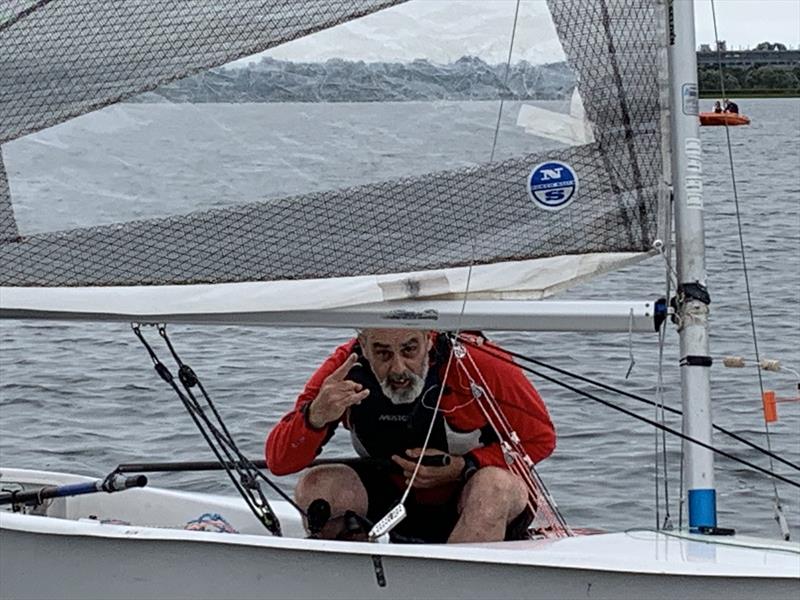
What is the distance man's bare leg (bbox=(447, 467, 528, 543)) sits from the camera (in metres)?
3.87

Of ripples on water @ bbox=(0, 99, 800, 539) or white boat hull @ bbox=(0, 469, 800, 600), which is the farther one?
ripples on water @ bbox=(0, 99, 800, 539)

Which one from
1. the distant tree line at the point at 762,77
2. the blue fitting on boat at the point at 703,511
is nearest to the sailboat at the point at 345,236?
the blue fitting on boat at the point at 703,511

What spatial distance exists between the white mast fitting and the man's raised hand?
655mm

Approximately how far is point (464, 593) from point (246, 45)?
121 cm

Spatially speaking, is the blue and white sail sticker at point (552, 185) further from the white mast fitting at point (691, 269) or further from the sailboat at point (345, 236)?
the white mast fitting at point (691, 269)

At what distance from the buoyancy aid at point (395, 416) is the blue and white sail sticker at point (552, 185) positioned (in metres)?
0.47

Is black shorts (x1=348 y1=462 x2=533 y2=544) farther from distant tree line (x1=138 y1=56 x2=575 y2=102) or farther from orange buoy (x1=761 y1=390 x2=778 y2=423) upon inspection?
distant tree line (x1=138 y1=56 x2=575 y2=102)

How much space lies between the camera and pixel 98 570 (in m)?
3.73

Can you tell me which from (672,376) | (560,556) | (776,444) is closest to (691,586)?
(560,556)

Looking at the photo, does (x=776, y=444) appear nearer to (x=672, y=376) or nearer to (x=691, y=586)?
(x=672, y=376)

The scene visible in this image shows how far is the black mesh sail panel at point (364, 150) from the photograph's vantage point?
3803mm

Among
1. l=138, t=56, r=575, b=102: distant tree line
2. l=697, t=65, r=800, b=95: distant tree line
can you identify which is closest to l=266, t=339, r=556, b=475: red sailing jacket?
l=138, t=56, r=575, b=102: distant tree line

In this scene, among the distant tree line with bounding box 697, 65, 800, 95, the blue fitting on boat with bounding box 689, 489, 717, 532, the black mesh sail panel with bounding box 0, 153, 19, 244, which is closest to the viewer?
the blue fitting on boat with bounding box 689, 489, 717, 532

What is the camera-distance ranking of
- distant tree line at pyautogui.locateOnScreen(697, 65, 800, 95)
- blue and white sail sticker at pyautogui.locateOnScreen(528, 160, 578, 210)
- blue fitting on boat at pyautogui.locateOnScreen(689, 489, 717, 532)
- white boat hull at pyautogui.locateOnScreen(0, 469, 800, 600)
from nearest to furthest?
white boat hull at pyautogui.locateOnScreen(0, 469, 800, 600)
blue fitting on boat at pyautogui.locateOnScreen(689, 489, 717, 532)
blue and white sail sticker at pyautogui.locateOnScreen(528, 160, 578, 210)
distant tree line at pyautogui.locateOnScreen(697, 65, 800, 95)
